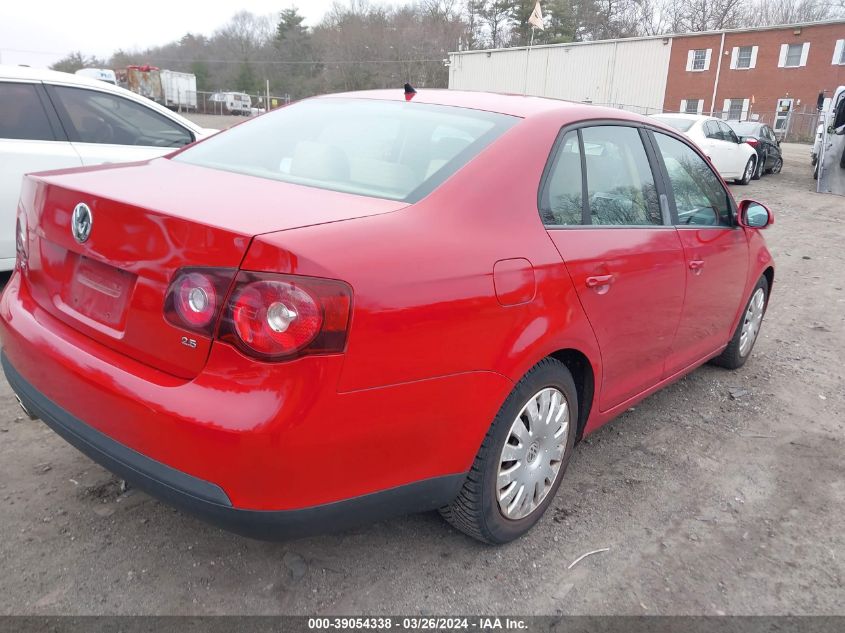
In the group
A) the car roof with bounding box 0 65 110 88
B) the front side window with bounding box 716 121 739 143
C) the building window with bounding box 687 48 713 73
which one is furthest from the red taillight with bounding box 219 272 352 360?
the building window with bounding box 687 48 713 73

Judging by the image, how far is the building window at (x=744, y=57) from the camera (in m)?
41.6

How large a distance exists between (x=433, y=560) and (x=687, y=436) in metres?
1.84

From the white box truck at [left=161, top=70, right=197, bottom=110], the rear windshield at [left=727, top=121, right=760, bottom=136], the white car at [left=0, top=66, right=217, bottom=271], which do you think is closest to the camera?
the white car at [left=0, top=66, right=217, bottom=271]

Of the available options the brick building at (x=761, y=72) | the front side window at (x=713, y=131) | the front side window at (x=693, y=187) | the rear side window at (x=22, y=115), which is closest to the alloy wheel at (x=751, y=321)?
the front side window at (x=693, y=187)

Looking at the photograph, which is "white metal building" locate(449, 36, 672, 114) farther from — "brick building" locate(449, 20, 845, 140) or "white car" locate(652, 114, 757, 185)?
"white car" locate(652, 114, 757, 185)

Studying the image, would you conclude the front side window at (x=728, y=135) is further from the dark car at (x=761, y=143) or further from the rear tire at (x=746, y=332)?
the rear tire at (x=746, y=332)

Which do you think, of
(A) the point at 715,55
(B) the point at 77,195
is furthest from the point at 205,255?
(A) the point at 715,55

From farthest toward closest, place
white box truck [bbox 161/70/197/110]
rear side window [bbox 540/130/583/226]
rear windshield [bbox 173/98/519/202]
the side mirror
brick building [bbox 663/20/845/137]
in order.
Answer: white box truck [bbox 161/70/197/110], brick building [bbox 663/20/845/137], the side mirror, rear side window [bbox 540/130/583/226], rear windshield [bbox 173/98/519/202]

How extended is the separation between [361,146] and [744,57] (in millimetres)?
47081

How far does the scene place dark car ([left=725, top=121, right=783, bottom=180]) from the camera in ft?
53.1

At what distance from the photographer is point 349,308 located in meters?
1.73

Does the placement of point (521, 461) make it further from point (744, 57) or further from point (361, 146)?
point (744, 57)

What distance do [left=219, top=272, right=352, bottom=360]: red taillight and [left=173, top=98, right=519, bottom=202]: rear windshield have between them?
586 mm

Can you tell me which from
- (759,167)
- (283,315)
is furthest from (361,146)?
(759,167)
